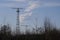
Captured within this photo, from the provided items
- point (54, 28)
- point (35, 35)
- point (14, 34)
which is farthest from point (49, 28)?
point (14, 34)

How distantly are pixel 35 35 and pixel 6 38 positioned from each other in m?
2.65

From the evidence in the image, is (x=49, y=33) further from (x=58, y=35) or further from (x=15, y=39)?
(x=15, y=39)

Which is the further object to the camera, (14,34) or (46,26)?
(14,34)

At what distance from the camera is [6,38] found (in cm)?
1966

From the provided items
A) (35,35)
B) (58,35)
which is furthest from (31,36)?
(58,35)

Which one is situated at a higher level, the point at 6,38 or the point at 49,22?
the point at 49,22

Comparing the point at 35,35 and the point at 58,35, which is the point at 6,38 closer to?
the point at 35,35

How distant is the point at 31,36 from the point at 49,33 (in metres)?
3.08

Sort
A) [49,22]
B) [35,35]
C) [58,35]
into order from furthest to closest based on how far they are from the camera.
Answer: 1. [35,35]
2. [49,22]
3. [58,35]

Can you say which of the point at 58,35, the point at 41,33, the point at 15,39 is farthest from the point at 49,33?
the point at 15,39

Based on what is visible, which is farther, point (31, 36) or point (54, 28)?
point (31, 36)

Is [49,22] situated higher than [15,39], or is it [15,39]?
[49,22]

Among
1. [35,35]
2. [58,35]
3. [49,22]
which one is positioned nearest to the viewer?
[58,35]

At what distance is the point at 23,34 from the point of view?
21.2 m
